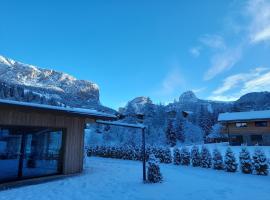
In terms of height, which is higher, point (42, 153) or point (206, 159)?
point (42, 153)

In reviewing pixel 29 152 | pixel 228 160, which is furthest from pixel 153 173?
pixel 228 160

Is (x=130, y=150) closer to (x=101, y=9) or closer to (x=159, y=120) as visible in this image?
(x=101, y=9)

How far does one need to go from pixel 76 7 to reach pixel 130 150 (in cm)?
1320

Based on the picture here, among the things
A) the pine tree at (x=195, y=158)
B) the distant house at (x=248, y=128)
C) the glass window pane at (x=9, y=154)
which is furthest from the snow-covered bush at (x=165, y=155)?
the distant house at (x=248, y=128)

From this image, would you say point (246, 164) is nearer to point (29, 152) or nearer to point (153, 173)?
point (153, 173)

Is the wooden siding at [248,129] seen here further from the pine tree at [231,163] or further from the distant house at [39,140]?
the distant house at [39,140]

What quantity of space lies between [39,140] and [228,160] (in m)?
10.4

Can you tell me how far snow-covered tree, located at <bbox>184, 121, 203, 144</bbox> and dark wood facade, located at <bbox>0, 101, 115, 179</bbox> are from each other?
46.5 m

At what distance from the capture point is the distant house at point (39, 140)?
10.4 meters

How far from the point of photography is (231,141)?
39.0 meters

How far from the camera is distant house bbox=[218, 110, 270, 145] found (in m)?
36.4

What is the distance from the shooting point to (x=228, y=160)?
14.8 metres

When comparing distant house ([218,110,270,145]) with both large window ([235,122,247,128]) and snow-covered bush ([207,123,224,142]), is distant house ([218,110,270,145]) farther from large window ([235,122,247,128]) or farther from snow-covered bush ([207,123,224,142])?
snow-covered bush ([207,123,224,142])

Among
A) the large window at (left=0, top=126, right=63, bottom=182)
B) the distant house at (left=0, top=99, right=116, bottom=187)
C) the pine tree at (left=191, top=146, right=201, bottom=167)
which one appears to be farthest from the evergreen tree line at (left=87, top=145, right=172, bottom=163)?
the large window at (left=0, top=126, right=63, bottom=182)
